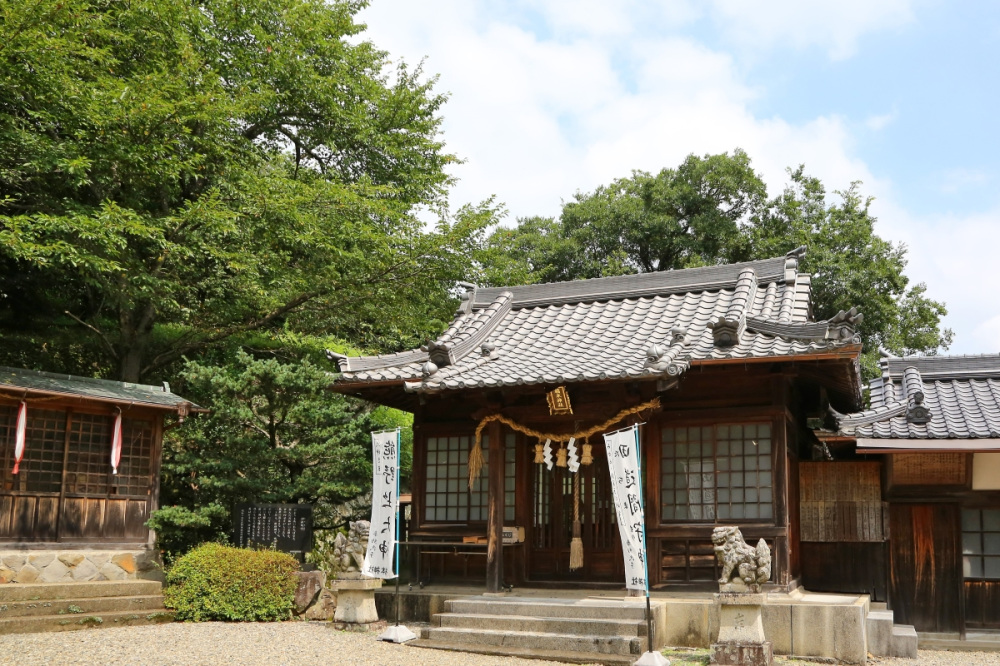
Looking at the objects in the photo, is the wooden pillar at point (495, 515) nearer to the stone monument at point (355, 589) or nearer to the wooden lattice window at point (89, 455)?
the stone monument at point (355, 589)

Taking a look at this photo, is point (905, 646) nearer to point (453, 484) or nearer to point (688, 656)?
point (688, 656)

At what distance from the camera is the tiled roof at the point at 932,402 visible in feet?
41.4

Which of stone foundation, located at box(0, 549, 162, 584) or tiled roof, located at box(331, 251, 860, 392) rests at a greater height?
tiled roof, located at box(331, 251, 860, 392)

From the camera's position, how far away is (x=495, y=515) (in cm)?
1309

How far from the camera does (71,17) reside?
16.0 m

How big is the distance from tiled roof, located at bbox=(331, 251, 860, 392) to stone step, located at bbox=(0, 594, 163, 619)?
16.4ft

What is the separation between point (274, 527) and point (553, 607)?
6.07m

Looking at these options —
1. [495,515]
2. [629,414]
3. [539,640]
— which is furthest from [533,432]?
[539,640]

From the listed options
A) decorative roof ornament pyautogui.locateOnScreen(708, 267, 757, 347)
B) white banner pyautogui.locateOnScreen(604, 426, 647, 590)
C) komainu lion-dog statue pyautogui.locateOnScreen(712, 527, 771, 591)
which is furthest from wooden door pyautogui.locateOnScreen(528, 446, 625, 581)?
komainu lion-dog statue pyautogui.locateOnScreen(712, 527, 771, 591)

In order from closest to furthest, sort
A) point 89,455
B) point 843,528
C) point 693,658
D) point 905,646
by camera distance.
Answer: point 693,658 → point 905,646 → point 843,528 → point 89,455

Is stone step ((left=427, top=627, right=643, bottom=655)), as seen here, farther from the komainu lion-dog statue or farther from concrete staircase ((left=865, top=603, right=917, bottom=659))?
concrete staircase ((left=865, top=603, right=917, bottom=659))

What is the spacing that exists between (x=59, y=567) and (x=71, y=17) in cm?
1014

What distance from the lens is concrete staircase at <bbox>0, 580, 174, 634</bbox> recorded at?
41.9 feet

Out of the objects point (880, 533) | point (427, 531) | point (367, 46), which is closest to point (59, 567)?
point (427, 531)
